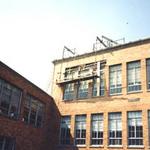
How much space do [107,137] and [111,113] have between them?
85.2 inches

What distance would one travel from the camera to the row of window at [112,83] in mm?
25078

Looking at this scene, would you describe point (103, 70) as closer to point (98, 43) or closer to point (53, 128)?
point (98, 43)

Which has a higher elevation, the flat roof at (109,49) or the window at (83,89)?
the flat roof at (109,49)

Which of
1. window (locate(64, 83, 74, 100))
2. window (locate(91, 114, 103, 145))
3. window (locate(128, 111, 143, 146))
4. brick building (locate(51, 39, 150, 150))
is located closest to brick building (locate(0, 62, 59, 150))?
brick building (locate(51, 39, 150, 150))

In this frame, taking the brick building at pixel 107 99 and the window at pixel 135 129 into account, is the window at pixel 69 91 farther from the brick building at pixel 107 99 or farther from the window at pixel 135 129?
the window at pixel 135 129

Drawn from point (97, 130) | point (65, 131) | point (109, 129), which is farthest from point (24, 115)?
point (109, 129)

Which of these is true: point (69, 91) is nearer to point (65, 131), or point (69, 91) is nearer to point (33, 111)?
point (65, 131)

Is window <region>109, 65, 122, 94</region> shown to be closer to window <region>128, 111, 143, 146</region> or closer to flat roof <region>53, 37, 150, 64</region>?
flat roof <region>53, 37, 150, 64</region>

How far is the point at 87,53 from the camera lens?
1141 inches

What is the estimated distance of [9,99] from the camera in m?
22.8

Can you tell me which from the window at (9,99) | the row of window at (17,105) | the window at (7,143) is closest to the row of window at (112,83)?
the row of window at (17,105)

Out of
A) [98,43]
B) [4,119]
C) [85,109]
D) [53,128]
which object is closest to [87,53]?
[98,43]

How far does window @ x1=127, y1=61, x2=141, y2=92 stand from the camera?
24.9 m

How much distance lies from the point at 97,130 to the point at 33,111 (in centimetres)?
610
